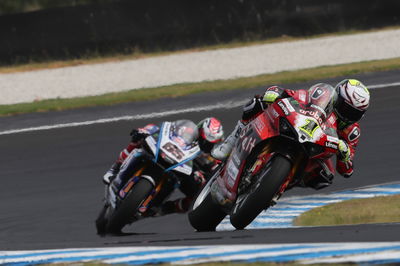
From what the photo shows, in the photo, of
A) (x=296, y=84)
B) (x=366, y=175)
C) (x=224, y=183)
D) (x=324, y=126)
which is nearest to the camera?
(x=324, y=126)

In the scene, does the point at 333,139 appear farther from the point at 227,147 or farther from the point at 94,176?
the point at 94,176

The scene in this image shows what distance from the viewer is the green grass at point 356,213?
835 cm

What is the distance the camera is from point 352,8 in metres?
18.6

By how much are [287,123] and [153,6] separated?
1201 centimetres

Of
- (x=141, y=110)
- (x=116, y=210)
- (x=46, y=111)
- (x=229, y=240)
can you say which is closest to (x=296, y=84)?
(x=141, y=110)

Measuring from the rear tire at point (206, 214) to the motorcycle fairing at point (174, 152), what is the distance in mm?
314

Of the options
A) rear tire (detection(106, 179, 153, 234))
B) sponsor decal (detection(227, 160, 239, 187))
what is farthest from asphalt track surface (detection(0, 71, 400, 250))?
sponsor decal (detection(227, 160, 239, 187))

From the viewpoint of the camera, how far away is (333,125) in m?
6.85

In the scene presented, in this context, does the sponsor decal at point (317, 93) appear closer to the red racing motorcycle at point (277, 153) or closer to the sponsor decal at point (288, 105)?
the red racing motorcycle at point (277, 153)

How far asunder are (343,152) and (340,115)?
1.17 feet

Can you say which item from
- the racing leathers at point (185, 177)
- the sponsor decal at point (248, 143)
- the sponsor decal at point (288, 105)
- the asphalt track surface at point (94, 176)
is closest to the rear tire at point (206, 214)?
the asphalt track surface at point (94, 176)

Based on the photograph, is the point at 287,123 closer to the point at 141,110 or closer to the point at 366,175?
the point at 366,175

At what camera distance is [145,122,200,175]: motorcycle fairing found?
25.0ft

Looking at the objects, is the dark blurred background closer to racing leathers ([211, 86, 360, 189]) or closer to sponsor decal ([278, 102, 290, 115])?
racing leathers ([211, 86, 360, 189])
